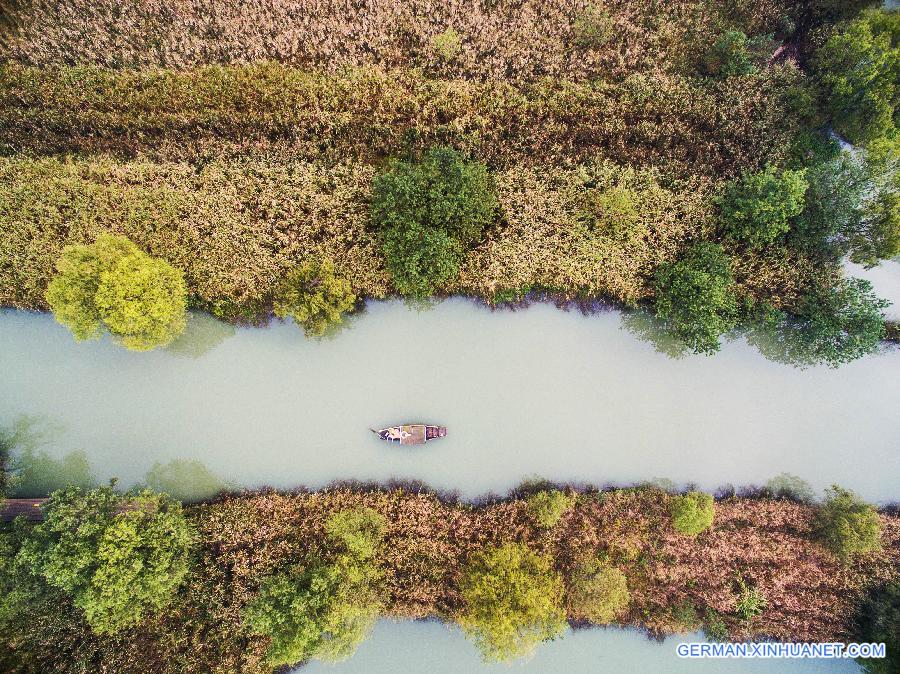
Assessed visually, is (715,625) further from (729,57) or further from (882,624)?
(729,57)

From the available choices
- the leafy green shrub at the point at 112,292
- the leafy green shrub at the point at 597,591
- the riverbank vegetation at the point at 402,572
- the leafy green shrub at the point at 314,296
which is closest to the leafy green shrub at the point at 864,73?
the riverbank vegetation at the point at 402,572

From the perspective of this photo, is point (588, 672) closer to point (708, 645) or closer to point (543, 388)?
point (708, 645)

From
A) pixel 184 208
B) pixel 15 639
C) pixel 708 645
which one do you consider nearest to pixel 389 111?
pixel 184 208

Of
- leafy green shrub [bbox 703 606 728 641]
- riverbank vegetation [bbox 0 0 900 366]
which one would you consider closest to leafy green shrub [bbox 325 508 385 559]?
riverbank vegetation [bbox 0 0 900 366]

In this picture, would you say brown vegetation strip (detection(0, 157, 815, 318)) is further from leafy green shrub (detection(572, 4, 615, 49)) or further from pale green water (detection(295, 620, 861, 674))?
pale green water (detection(295, 620, 861, 674))

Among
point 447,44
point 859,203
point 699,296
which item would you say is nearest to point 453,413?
point 699,296
